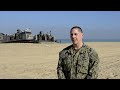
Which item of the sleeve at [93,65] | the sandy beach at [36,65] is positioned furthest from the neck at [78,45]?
the sandy beach at [36,65]

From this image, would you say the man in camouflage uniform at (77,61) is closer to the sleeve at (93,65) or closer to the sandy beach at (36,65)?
the sleeve at (93,65)

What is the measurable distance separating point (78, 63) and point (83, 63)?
0.06 meters

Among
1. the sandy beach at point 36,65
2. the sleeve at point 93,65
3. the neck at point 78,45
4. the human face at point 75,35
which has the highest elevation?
the human face at point 75,35

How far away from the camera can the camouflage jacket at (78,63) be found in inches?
85.7

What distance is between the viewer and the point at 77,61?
88.7 inches

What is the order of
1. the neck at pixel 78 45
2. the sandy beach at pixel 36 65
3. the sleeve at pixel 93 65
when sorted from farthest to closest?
1. the sandy beach at pixel 36 65
2. the neck at pixel 78 45
3. the sleeve at pixel 93 65

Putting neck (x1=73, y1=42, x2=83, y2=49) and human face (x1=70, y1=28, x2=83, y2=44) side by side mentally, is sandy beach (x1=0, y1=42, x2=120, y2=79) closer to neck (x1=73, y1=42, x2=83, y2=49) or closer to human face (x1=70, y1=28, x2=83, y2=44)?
neck (x1=73, y1=42, x2=83, y2=49)

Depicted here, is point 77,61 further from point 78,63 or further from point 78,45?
point 78,45

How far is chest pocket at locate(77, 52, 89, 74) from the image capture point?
2.18m
